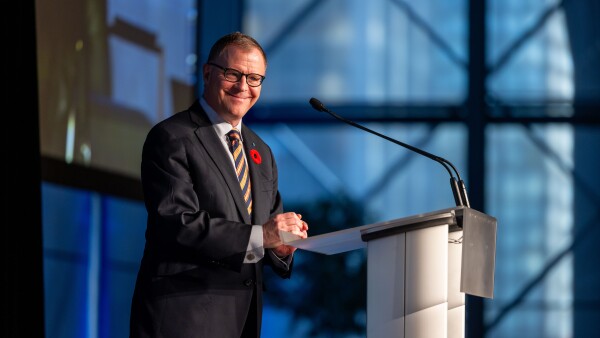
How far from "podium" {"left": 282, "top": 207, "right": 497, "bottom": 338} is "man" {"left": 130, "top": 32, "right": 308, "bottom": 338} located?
172 mm

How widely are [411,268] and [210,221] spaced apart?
445 millimetres

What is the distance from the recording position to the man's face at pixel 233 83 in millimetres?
2193

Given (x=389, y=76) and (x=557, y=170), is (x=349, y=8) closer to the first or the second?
(x=389, y=76)

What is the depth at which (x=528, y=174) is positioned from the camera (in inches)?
216

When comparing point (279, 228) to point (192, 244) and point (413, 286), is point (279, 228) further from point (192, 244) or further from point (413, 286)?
point (413, 286)

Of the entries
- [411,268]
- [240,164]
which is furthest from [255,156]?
[411,268]

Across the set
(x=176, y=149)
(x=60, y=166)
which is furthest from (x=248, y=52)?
(x=60, y=166)

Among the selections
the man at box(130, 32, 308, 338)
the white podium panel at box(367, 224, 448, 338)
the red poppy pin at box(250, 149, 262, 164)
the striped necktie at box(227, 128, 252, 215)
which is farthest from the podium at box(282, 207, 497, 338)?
the red poppy pin at box(250, 149, 262, 164)

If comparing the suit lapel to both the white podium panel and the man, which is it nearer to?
the man

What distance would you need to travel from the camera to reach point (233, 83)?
2.20m

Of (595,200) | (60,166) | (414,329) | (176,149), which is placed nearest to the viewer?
(414,329)

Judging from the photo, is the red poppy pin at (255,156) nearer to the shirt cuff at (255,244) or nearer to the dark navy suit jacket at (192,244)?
the dark navy suit jacket at (192,244)

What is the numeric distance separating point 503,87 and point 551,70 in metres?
0.30

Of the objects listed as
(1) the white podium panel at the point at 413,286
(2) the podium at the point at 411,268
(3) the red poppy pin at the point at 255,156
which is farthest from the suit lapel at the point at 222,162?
(1) the white podium panel at the point at 413,286
